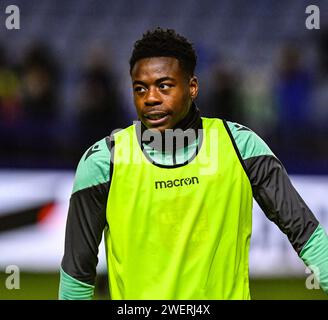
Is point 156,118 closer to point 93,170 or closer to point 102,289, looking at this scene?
point 93,170

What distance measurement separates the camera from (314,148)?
10.4 metres

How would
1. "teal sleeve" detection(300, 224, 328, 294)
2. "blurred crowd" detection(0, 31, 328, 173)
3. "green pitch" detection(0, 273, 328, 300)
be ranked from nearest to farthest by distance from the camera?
"teal sleeve" detection(300, 224, 328, 294) < "green pitch" detection(0, 273, 328, 300) < "blurred crowd" detection(0, 31, 328, 173)

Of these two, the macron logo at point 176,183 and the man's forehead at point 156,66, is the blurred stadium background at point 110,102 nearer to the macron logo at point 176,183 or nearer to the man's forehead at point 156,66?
the macron logo at point 176,183

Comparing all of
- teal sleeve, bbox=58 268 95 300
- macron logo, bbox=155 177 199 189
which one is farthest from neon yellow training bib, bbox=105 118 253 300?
teal sleeve, bbox=58 268 95 300

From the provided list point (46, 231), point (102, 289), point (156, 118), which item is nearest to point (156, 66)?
point (156, 118)

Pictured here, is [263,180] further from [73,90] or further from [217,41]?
[217,41]

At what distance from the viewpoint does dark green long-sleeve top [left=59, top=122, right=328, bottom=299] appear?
3.72 meters

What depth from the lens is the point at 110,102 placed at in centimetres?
1018

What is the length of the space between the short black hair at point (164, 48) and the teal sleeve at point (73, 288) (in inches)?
37.4

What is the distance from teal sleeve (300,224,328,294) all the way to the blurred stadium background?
500 cm

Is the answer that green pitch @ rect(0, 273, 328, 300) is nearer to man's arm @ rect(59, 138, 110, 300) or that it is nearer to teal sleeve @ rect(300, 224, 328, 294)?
man's arm @ rect(59, 138, 110, 300)

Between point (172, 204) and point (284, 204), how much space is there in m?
0.46

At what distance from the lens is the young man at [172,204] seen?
3.71 metres

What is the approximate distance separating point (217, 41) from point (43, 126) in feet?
12.9
